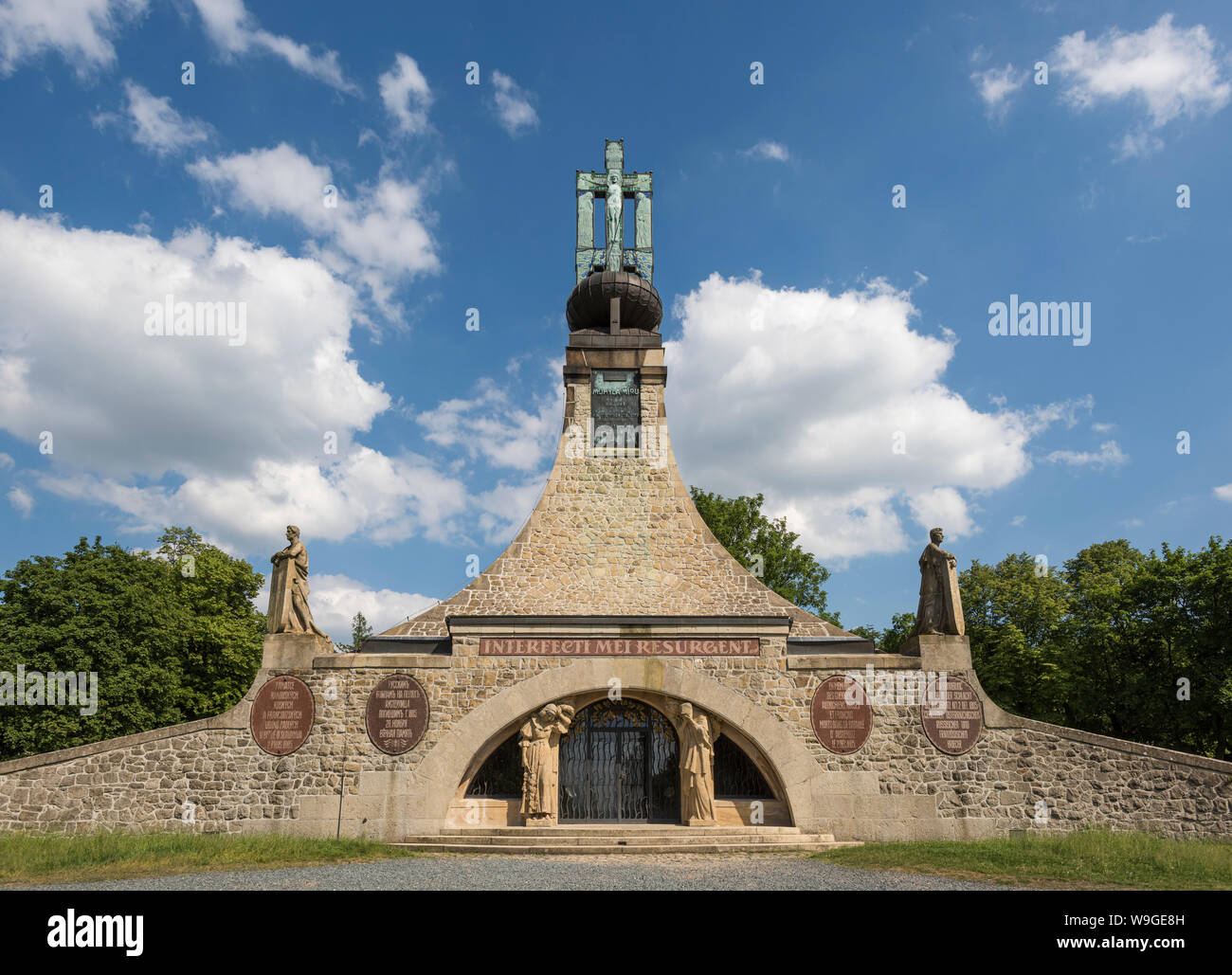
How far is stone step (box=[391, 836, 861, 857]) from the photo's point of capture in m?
13.6

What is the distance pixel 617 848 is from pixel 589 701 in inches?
112

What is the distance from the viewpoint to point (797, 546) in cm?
3588

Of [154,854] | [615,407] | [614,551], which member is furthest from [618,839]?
[615,407]

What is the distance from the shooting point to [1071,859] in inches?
457

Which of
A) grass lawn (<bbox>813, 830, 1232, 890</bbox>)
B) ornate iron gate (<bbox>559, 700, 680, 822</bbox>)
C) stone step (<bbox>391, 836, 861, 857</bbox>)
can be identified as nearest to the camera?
grass lawn (<bbox>813, 830, 1232, 890</bbox>)

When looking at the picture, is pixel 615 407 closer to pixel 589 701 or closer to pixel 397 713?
pixel 589 701

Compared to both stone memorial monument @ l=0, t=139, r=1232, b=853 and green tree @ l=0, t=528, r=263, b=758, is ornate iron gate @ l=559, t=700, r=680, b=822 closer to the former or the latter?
stone memorial monument @ l=0, t=139, r=1232, b=853

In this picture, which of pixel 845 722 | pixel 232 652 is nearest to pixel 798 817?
pixel 845 722

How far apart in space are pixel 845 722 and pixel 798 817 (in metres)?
1.95

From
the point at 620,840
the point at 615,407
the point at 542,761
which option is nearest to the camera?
the point at 620,840

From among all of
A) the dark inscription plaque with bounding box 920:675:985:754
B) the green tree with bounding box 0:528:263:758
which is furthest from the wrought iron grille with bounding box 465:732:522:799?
the green tree with bounding box 0:528:263:758

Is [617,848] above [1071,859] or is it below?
below

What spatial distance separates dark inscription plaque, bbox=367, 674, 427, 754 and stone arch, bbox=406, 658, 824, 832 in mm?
525
